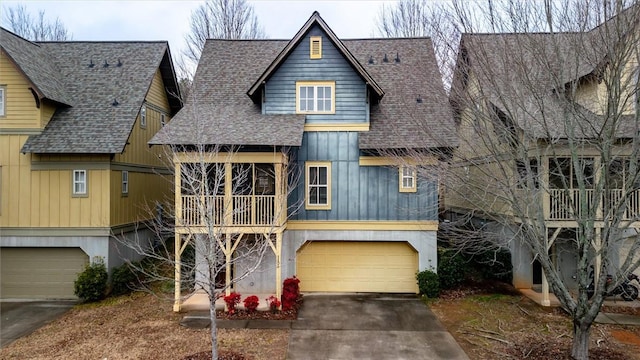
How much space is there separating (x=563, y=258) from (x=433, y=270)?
16.3 feet

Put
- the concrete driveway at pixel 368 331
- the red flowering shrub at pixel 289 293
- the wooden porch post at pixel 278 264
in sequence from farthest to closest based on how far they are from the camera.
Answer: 1. the wooden porch post at pixel 278 264
2. the red flowering shrub at pixel 289 293
3. the concrete driveway at pixel 368 331

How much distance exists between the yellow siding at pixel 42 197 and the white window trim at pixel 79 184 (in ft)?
0.42

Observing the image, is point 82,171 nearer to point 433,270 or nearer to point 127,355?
point 127,355

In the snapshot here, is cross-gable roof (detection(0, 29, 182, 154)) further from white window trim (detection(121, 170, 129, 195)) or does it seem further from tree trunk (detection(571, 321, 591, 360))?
tree trunk (detection(571, 321, 591, 360))

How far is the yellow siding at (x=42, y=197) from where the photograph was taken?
14.0m

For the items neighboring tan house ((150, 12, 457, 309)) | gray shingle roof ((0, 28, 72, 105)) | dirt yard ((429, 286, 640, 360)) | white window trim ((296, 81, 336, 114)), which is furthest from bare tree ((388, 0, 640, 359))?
gray shingle roof ((0, 28, 72, 105))

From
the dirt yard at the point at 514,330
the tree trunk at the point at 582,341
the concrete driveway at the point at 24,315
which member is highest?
the tree trunk at the point at 582,341

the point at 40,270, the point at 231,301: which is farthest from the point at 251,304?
the point at 40,270

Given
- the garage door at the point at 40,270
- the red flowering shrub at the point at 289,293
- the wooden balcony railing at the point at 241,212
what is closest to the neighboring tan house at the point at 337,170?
the wooden balcony railing at the point at 241,212

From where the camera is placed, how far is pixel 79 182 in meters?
14.2

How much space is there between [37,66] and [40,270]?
298 inches

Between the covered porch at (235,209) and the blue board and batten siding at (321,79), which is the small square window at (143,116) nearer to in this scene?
the covered porch at (235,209)

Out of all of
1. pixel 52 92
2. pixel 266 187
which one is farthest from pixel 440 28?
pixel 52 92

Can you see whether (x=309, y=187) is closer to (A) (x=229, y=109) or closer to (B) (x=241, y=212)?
(B) (x=241, y=212)
